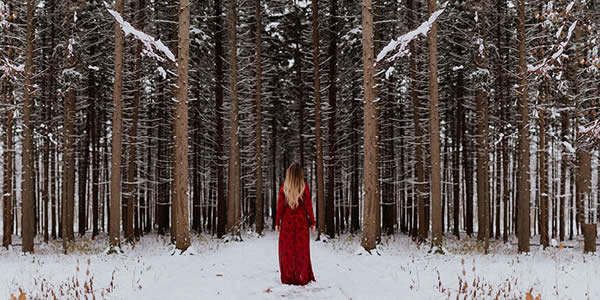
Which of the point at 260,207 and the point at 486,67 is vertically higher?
the point at 486,67

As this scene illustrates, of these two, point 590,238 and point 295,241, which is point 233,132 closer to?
point 295,241

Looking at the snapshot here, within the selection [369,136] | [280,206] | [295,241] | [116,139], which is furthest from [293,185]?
[116,139]

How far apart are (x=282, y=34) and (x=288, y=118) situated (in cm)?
605

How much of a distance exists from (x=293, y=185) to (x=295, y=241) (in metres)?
1.05

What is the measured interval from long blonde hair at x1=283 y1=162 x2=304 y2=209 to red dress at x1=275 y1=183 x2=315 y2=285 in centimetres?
13

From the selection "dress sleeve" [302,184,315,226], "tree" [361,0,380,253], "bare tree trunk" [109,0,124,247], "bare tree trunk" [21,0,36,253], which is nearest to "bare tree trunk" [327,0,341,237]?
"tree" [361,0,380,253]

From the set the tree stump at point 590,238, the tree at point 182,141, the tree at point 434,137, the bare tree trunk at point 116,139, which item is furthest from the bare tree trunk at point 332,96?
the tree stump at point 590,238

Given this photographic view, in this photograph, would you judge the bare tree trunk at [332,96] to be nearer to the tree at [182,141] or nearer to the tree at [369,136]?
the tree at [369,136]

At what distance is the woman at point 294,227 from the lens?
23.4ft

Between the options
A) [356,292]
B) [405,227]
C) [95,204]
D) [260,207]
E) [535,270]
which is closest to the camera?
[356,292]

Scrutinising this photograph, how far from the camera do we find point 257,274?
26.7 feet

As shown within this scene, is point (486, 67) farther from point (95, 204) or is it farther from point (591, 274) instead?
point (95, 204)

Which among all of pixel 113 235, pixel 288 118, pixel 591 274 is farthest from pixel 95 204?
pixel 591 274

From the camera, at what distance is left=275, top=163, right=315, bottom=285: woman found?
7137 millimetres
